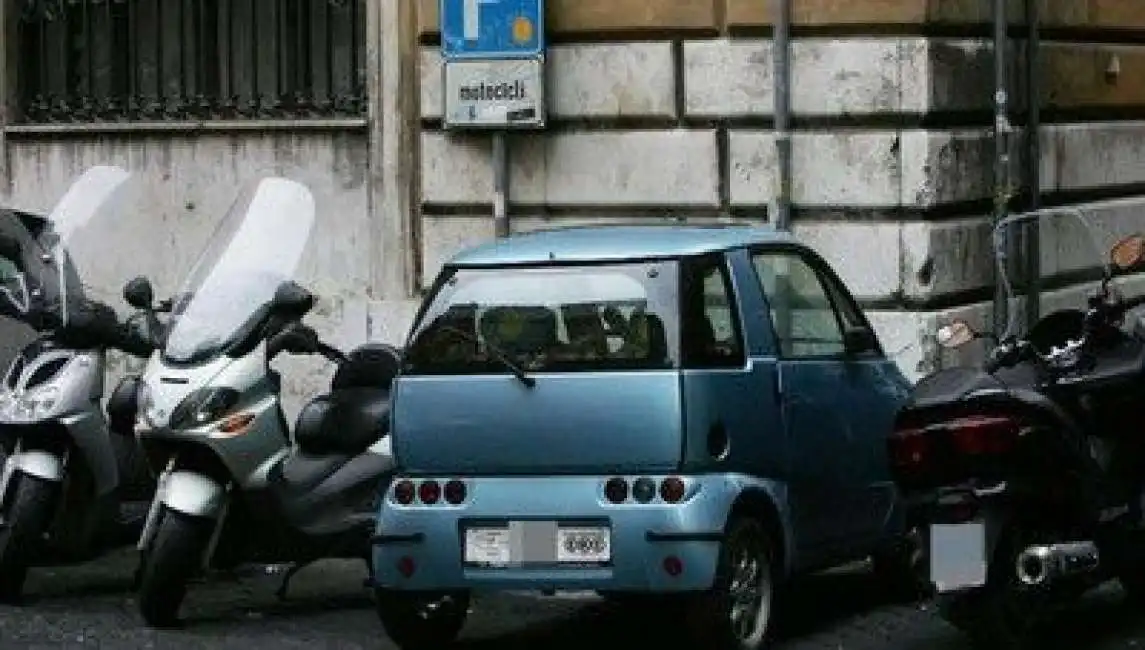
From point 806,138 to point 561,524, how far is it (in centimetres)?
452

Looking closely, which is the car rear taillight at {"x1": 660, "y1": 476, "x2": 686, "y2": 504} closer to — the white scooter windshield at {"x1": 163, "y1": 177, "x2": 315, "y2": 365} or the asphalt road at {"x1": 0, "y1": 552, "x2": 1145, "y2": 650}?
the asphalt road at {"x1": 0, "y1": 552, "x2": 1145, "y2": 650}

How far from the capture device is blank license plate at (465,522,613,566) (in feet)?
28.3

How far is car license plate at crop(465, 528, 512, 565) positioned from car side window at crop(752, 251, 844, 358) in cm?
132

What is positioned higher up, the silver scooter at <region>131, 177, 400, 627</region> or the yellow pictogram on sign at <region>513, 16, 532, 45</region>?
the yellow pictogram on sign at <region>513, 16, 532, 45</region>

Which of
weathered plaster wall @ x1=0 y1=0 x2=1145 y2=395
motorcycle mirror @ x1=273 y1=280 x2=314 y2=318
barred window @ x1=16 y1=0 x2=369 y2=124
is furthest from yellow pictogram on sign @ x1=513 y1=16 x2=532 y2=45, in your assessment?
motorcycle mirror @ x1=273 y1=280 x2=314 y2=318

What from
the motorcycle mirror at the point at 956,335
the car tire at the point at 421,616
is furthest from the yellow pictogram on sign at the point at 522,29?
the motorcycle mirror at the point at 956,335

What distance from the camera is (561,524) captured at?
28.4ft

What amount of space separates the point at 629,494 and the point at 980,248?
493 cm

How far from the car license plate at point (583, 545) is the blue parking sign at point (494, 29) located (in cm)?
511

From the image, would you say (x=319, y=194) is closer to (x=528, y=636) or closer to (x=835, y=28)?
(x=835, y=28)

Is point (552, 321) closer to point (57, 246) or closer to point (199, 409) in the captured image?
point (199, 409)

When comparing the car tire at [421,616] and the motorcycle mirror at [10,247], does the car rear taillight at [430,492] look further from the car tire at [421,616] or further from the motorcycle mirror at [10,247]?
the motorcycle mirror at [10,247]

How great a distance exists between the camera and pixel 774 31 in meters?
12.6

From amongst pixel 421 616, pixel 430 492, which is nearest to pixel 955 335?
pixel 430 492
